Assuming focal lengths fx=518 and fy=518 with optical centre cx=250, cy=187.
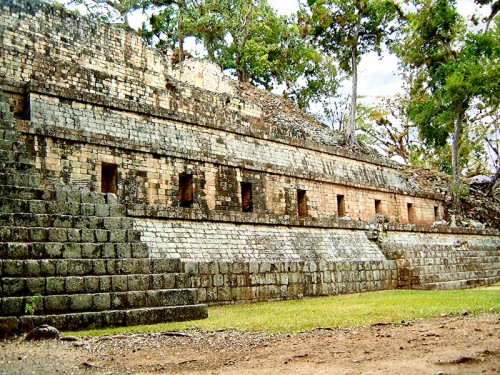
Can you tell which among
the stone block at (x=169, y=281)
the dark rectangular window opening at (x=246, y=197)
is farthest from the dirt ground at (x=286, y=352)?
the dark rectangular window opening at (x=246, y=197)

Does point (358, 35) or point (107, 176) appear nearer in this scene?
point (107, 176)

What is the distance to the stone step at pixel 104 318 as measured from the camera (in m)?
7.44

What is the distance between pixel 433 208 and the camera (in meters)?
27.5

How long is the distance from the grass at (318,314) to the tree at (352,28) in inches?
796

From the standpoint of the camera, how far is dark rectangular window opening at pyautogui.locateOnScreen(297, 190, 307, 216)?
774 inches

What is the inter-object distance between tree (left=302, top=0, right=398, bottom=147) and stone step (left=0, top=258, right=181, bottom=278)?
2202 centimetres

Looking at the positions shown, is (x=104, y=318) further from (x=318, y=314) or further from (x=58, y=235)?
(x=318, y=314)

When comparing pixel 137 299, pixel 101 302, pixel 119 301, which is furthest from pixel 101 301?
pixel 137 299

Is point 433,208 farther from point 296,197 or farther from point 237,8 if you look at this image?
point 237,8

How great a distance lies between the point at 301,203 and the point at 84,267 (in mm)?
12018

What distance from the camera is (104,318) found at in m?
8.29

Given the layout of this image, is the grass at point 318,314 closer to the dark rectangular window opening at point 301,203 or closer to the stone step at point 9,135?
the stone step at point 9,135

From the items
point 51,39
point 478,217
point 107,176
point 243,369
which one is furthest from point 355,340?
point 478,217

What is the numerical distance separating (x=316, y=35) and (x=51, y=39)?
1957cm
